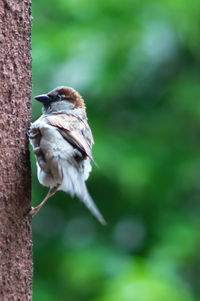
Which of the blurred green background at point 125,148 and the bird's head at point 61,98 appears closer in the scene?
the bird's head at point 61,98

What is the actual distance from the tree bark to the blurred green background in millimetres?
1596

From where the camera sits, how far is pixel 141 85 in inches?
241

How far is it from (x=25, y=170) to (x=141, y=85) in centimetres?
355

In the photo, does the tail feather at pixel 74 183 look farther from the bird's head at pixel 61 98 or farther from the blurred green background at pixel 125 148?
the blurred green background at pixel 125 148

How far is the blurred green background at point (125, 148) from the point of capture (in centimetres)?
476

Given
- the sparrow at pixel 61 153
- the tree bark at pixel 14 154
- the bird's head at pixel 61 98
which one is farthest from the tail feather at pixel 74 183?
the bird's head at pixel 61 98

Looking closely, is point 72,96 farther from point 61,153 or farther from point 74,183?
point 74,183

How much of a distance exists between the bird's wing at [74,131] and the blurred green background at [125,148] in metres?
1.35

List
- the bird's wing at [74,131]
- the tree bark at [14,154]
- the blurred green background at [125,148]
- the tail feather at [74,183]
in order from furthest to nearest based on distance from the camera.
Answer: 1. the blurred green background at [125,148]
2. the bird's wing at [74,131]
3. the tail feather at [74,183]
4. the tree bark at [14,154]

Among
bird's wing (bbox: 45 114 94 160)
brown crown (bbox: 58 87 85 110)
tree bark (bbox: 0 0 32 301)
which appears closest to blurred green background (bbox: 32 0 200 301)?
brown crown (bbox: 58 87 85 110)

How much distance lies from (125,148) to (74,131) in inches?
87.9

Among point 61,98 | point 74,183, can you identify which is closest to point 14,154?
point 74,183

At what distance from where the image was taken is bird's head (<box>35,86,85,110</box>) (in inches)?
137

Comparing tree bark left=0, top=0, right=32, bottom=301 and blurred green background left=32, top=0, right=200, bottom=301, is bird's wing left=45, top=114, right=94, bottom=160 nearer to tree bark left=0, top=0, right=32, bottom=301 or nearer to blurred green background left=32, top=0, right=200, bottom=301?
tree bark left=0, top=0, right=32, bottom=301
